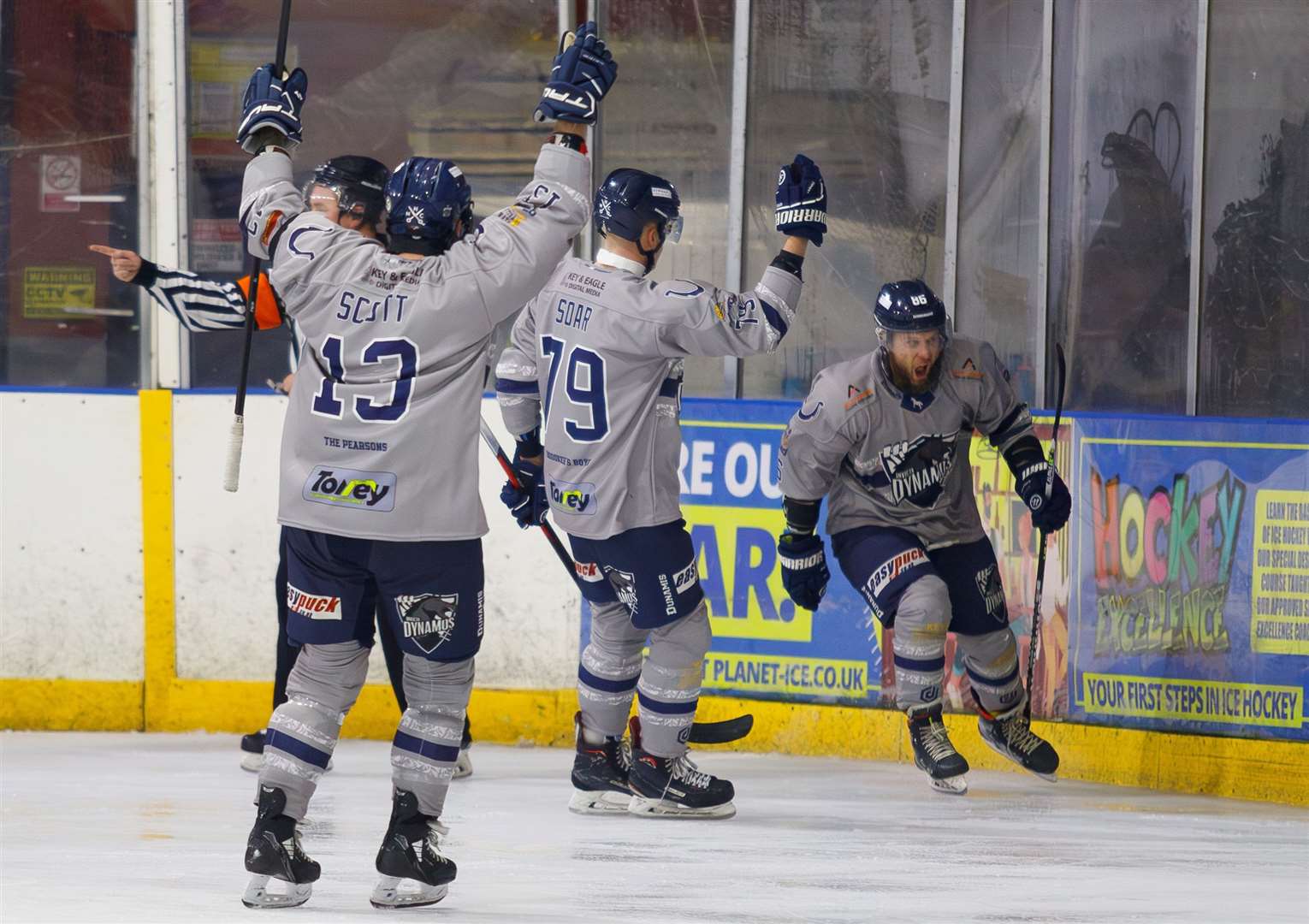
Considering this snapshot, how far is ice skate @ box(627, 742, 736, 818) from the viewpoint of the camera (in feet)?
16.6

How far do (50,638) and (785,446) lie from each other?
9.62 ft

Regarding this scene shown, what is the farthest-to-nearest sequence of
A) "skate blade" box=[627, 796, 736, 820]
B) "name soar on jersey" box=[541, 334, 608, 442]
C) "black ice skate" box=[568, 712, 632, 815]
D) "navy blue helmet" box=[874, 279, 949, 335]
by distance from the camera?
"navy blue helmet" box=[874, 279, 949, 335] → "black ice skate" box=[568, 712, 632, 815] → "skate blade" box=[627, 796, 736, 820] → "name soar on jersey" box=[541, 334, 608, 442]

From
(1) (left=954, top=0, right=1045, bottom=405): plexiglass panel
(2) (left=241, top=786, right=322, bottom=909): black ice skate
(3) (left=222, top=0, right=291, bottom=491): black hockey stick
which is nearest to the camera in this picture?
(2) (left=241, top=786, right=322, bottom=909): black ice skate

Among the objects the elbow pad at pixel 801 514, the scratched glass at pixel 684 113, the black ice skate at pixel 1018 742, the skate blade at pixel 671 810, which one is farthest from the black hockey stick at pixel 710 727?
the scratched glass at pixel 684 113

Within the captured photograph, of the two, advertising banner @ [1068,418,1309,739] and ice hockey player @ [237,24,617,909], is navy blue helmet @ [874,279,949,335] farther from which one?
ice hockey player @ [237,24,617,909]

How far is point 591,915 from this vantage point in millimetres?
3641

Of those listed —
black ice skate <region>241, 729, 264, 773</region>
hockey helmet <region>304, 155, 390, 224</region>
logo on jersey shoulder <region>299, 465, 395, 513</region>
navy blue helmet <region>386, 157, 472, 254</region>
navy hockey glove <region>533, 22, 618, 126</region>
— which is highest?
navy hockey glove <region>533, 22, 618, 126</region>

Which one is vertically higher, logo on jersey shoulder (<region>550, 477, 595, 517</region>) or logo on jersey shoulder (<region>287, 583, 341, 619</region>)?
logo on jersey shoulder (<region>550, 477, 595, 517</region>)

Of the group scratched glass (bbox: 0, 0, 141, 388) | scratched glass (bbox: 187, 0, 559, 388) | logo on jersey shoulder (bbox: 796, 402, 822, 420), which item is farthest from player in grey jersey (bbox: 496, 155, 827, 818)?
scratched glass (bbox: 0, 0, 141, 388)

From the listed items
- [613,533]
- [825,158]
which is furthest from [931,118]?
[613,533]

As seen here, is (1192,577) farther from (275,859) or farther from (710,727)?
(275,859)

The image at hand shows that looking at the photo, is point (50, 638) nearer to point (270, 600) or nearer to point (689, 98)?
point (270, 600)

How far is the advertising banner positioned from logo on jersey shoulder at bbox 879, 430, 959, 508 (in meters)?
0.74

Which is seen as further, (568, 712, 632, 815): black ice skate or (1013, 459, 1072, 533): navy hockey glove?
(1013, 459, 1072, 533): navy hockey glove
